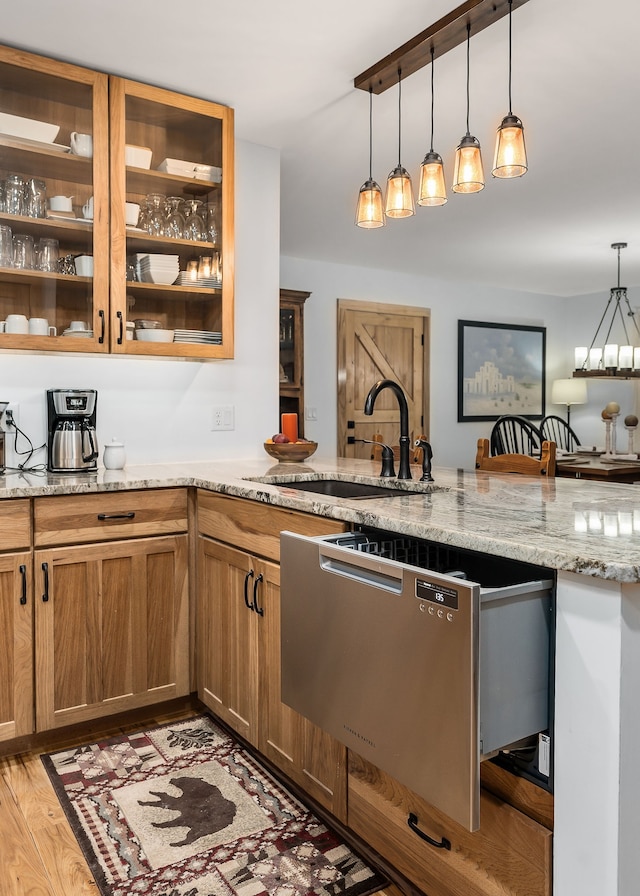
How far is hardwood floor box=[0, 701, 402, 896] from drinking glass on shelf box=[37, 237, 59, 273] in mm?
1676

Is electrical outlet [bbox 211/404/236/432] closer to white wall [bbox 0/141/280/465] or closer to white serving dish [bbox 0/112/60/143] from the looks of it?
white wall [bbox 0/141/280/465]

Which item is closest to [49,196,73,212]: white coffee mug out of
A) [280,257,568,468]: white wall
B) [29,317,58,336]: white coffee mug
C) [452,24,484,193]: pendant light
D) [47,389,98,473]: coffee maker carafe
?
[29,317,58,336]: white coffee mug

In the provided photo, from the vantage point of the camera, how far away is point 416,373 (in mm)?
6922

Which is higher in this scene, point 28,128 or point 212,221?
point 28,128

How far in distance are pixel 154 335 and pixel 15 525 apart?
0.97 metres

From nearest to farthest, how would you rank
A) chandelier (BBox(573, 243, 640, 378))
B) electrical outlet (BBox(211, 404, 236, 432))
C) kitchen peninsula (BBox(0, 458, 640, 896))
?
kitchen peninsula (BBox(0, 458, 640, 896)) → electrical outlet (BBox(211, 404, 236, 432)) → chandelier (BBox(573, 243, 640, 378))

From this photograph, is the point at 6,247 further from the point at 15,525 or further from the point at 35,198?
the point at 15,525

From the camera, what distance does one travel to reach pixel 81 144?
2.62 meters

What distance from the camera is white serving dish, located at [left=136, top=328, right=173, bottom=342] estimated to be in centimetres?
277

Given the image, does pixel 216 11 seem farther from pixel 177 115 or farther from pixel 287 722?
pixel 287 722

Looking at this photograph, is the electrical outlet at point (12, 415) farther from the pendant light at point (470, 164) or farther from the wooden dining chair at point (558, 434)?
the wooden dining chair at point (558, 434)

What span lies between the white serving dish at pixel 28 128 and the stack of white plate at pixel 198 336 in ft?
2.79

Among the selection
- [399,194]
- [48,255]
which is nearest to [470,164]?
[399,194]

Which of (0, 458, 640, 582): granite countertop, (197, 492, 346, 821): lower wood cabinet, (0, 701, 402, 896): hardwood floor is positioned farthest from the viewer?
(197, 492, 346, 821): lower wood cabinet
